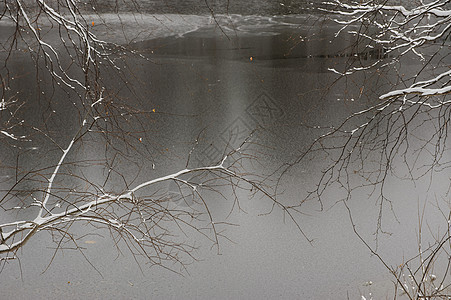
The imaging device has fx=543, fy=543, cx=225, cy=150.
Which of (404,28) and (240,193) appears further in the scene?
(240,193)

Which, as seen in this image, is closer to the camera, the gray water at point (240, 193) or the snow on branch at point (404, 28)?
the snow on branch at point (404, 28)

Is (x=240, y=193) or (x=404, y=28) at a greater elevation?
(x=404, y=28)

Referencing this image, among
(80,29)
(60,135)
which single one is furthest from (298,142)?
(80,29)

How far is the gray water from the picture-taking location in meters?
4.35

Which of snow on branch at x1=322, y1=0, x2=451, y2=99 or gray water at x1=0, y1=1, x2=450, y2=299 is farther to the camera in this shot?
gray water at x1=0, y1=1, x2=450, y2=299

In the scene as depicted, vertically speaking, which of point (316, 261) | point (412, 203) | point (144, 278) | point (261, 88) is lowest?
point (144, 278)

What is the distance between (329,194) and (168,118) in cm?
288

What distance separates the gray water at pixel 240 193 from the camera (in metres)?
4.35

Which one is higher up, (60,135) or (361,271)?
(60,135)

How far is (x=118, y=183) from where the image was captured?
5906mm

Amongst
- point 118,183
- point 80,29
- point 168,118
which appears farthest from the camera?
point 168,118

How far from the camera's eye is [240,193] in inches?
225

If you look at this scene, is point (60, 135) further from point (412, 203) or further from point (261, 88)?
point (412, 203)

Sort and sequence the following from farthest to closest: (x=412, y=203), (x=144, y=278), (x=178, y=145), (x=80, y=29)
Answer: (x=178, y=145) < (x=412, y=203) < (x=144, y=278) < (x=80, y=29)
